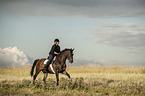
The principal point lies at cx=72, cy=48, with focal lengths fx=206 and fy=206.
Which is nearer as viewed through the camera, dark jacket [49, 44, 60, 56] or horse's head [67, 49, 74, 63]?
horse's head [67, 49, 74, 63]

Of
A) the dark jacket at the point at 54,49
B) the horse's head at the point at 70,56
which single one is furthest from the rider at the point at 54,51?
the horse's head at the point at 70,56

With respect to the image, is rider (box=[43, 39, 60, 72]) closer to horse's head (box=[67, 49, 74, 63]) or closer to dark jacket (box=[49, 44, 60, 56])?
dark jacket (box=[49, 44, 60, 56])

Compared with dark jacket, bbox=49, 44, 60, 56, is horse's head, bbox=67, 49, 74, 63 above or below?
below

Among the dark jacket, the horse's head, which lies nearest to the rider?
the dark jacket

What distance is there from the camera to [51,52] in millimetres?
12523

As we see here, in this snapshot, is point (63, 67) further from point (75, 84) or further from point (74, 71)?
point (74, 71)

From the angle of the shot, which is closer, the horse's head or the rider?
the horse's head

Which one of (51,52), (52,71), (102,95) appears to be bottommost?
(102,95)

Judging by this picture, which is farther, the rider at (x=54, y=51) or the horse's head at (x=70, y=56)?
the rider at (x=54, y=51)

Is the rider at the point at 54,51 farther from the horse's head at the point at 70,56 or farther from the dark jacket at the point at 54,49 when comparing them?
the horse's head at the point at 70,56

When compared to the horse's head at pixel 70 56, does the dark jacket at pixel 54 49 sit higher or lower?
higher

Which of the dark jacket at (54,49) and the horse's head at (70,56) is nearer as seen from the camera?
the horse's head at (70,56)

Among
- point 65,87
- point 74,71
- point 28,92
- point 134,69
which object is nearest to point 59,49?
point 65,87

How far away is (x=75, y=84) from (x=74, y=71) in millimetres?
11802
